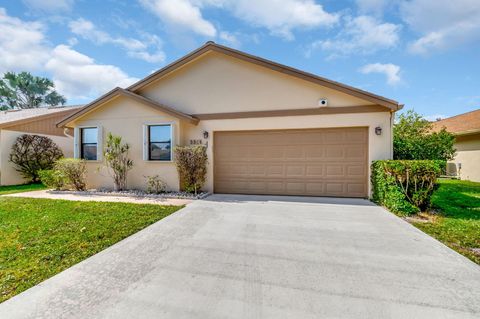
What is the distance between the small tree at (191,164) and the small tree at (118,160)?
7.88ft

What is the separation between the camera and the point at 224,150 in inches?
340

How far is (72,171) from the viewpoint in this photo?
882 centimetres

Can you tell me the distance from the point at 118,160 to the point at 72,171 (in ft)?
6.87

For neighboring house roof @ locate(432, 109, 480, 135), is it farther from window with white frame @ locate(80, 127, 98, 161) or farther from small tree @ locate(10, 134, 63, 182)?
small tree @ locate(10, 134, 63, 182)

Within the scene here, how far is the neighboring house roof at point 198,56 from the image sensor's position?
23.8ft

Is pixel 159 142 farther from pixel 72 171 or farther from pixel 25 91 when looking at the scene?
pixel 25 91

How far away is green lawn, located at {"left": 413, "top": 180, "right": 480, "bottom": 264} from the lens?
3920 millimetres

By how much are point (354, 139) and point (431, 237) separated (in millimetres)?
4111

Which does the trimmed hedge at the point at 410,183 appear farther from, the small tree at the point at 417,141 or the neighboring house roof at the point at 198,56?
the small tree at the point at 417,141

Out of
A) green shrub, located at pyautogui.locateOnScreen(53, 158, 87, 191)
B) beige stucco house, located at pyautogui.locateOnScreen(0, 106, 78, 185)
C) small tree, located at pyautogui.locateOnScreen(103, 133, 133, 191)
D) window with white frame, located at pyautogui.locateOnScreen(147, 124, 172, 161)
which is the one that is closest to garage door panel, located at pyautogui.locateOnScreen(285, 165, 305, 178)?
window with white frame, located at pyautogui.locateOnScreen(147, 124, 172, 161)

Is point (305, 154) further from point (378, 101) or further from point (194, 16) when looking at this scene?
point (194, 16)

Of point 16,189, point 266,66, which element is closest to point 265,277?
point 266,66

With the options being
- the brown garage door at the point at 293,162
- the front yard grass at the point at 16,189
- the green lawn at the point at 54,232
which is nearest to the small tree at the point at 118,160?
the green lawn at the point at 54,232

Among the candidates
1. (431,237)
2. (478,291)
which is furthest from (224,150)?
(478,291)
